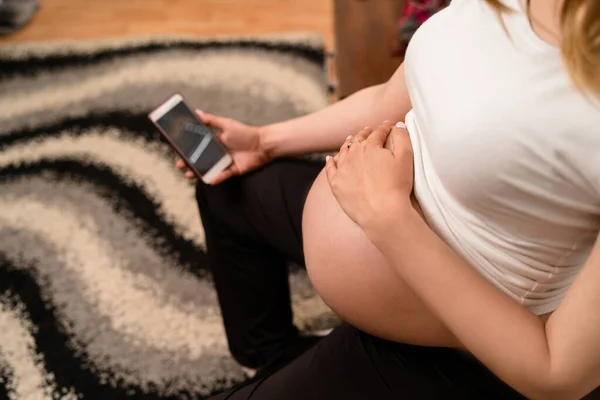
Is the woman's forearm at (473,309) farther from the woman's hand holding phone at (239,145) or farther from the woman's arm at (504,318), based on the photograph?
the woman's hand holding phone at (239,145)

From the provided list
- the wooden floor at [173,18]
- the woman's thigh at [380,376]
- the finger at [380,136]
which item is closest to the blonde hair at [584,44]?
the finger at [380,136]

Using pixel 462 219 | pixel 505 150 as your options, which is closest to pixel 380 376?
pixel 462 219

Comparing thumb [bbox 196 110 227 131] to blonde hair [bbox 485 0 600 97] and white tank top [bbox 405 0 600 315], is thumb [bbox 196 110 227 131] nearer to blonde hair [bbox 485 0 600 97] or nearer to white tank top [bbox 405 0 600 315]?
white tank top [bbox 405 0 600 315]

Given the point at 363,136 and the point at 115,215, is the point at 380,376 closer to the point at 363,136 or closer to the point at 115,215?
the point at 363,136

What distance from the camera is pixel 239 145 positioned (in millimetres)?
919

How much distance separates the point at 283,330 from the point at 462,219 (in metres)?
0.46

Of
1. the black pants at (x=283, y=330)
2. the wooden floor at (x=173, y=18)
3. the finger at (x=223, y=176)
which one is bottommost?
the wooden floor at (x=173, y=18)

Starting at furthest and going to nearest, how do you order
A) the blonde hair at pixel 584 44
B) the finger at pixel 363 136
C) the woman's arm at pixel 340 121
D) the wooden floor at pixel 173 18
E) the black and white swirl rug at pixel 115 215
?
the wooden floor at pixel 173 18
the black and white swirl rug at pixel 115 215
the woman's arm at pixel 340 121
the finger at pixel 363 136
the blonde hair at pixel 584 44

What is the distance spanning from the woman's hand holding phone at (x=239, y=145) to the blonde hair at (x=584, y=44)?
526mm

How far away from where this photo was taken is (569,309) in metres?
0.52

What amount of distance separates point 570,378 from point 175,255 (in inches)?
35.9

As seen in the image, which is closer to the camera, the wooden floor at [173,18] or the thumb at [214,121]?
the thumb at [214,121]

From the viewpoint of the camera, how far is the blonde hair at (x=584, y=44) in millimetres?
491

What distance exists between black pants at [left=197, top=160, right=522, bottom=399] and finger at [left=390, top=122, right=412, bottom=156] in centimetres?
20
